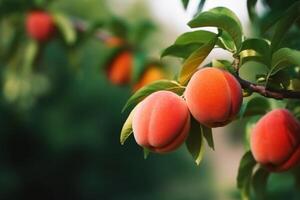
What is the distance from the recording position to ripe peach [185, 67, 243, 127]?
911 mm

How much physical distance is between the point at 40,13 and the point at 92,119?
10.4 m

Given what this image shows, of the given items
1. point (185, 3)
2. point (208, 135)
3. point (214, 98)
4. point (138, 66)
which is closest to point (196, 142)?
point (208, 135)

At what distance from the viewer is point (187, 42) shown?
3.43 feet

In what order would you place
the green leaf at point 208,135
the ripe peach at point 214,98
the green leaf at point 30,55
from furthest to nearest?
the green leaf at point 30,55
the green leaf at point 208,135
the ripe peach at point 214,98

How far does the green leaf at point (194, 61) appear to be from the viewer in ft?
3.10

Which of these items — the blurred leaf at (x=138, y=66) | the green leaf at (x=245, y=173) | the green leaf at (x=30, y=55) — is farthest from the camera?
the green leaf at (x=30, y=55)

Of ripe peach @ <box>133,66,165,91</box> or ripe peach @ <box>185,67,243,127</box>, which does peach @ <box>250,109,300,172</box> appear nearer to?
ripe peach @ <box>185,67,243,127</box>

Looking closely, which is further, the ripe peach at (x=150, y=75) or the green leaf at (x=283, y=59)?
the ripe peach at (x=150, y=75)

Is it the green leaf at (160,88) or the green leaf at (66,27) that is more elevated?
the green leaf at (160,88)

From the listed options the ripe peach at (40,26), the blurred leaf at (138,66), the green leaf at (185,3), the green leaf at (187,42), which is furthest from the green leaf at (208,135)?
the ripe peach at (40,26)

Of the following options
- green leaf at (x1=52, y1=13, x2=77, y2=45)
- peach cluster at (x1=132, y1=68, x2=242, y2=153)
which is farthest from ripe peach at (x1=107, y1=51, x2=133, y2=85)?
peach cluster at (x1=132, y1=68, x2=242, y2=153)

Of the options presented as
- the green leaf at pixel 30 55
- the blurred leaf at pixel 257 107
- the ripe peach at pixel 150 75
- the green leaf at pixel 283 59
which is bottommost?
the ripe peach at pixel 150 75

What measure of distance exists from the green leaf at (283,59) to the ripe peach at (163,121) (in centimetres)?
15

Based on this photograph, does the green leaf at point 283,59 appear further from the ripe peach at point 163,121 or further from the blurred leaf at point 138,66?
the blurred leaf at point 138,66
